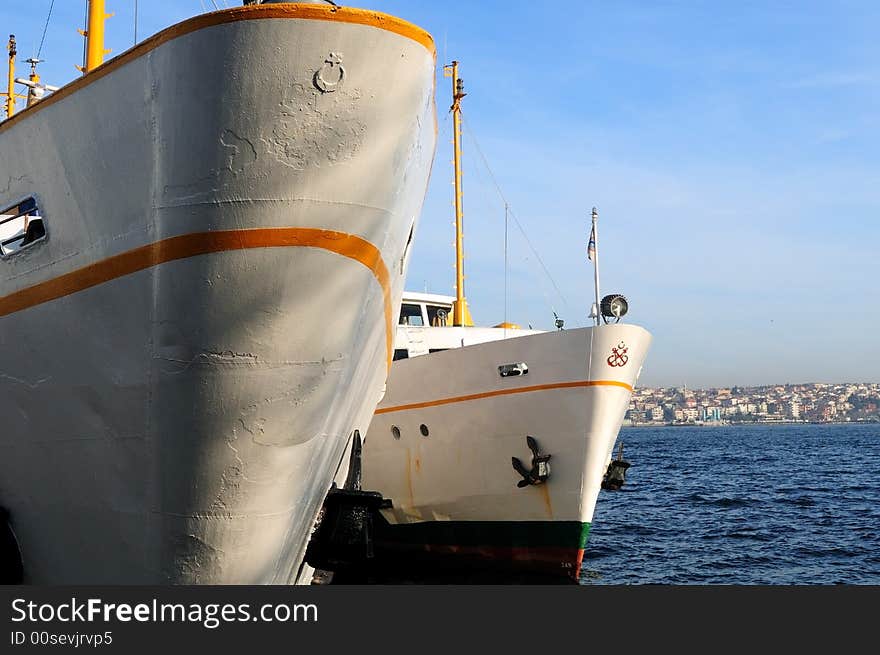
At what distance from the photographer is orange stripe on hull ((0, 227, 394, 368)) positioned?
15.8 ft

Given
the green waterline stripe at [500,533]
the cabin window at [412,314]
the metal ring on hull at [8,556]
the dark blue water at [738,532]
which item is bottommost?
the dark blue water at [738,532]

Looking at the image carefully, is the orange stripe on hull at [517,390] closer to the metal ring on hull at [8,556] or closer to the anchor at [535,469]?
the anchor at [535,469]

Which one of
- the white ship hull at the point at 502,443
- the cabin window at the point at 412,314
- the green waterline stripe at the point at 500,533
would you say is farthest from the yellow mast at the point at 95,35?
the cabin window at the point at 412,314

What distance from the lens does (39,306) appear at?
566 cm

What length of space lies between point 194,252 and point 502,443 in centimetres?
989

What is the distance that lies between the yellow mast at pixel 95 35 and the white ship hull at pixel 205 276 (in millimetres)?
3366

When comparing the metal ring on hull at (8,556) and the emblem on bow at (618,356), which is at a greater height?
the emblem on bow at (618,356)

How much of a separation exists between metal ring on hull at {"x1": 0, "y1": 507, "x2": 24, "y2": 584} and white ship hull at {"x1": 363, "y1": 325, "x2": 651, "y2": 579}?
8.78 meters

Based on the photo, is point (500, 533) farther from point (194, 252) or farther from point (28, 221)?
point (194, 252)

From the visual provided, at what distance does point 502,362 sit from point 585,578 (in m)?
4.91

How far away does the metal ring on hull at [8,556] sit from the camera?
21.0ft

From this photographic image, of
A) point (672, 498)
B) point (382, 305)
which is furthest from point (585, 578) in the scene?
point (672, 498)

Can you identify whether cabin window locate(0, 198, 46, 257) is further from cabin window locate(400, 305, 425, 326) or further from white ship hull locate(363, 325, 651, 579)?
cabin window locate(400, 305, 425, 326)
